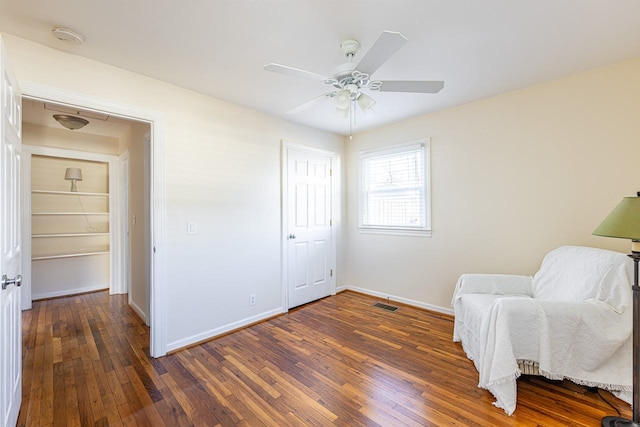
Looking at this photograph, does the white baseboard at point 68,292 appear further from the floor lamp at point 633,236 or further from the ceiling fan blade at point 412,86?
the floor lamp at point 633,236

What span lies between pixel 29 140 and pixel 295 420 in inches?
191

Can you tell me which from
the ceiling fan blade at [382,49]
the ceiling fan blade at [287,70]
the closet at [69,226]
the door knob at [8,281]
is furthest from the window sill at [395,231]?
the closet at [69,226]

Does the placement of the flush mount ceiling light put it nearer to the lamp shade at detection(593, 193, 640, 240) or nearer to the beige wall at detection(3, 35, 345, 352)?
the beige wall at detection(3, 35, 345, 352)

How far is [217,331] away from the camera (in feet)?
9.53

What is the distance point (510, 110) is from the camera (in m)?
2.88

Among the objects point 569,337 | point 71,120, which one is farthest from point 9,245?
point 569,337

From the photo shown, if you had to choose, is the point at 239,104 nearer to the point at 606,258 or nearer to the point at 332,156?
the point at 332,156

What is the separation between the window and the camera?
358 cm

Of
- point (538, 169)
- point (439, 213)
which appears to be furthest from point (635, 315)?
point (439, 213)

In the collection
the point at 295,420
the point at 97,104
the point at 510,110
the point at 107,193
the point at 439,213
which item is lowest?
the point at 295,420

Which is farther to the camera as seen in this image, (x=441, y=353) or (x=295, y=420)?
(x=441, y=353)

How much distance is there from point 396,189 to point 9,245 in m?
3.65

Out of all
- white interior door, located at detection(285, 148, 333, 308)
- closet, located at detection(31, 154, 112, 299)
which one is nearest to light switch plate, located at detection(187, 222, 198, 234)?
white interior door, located at detection(285, 148, 333, 308)

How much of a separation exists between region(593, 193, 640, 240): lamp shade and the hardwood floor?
3.73 feet
